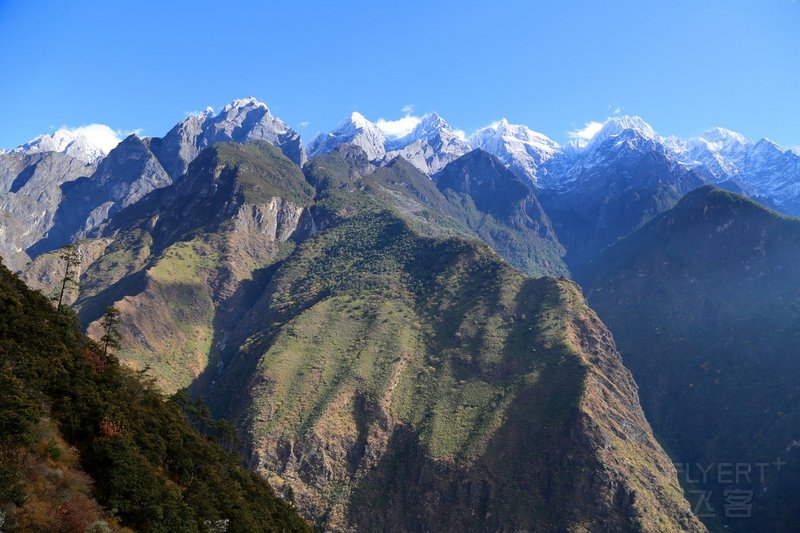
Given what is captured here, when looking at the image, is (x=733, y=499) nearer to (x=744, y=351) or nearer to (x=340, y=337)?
(x=744, y=351)

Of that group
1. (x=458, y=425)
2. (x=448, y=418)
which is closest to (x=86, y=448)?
(x=458, y=425)

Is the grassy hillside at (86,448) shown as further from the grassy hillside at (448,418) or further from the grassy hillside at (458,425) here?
the grassy hillside at (448,418)

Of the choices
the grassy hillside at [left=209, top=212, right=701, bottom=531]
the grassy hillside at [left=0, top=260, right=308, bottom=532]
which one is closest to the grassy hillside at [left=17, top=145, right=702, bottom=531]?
the grassy hillside at [left=209, top=212, right=701, bottom=531]

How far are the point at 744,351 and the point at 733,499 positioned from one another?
61463mm

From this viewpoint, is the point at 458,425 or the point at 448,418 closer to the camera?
the point at 458,425

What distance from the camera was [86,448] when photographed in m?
47.0

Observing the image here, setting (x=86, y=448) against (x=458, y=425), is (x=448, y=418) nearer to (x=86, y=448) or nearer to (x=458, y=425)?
(x=458, y=425)

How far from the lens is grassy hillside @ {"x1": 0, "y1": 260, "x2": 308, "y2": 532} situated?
124 ft

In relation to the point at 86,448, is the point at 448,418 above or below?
above

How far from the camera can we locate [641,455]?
477 feet

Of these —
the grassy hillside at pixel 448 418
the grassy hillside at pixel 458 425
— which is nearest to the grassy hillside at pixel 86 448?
the grassy hillside at pixel 458 425

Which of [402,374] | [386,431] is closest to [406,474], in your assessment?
[386,431]

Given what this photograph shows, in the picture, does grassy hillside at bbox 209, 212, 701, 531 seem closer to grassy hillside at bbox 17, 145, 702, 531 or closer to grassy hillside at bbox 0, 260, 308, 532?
grassy hillside at bbox 17, 145, 702, 531

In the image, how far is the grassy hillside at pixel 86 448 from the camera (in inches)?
1484
